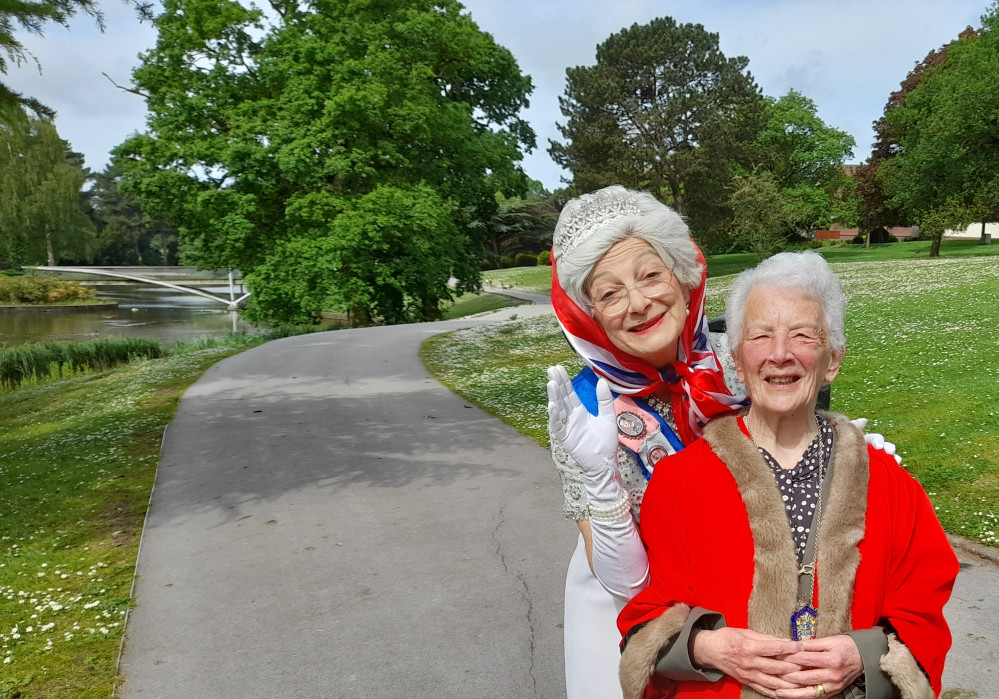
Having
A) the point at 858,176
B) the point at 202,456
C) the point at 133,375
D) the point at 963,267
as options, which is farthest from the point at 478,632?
the point at 858,176

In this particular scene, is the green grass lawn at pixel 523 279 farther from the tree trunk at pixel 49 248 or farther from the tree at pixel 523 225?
the tree trunk at pixel 49 248

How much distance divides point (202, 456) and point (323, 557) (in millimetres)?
3941

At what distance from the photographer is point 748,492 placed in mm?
2059

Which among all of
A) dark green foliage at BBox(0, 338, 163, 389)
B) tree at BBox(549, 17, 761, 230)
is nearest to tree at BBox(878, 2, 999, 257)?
tree at BBox(549, 17, 761, 230)

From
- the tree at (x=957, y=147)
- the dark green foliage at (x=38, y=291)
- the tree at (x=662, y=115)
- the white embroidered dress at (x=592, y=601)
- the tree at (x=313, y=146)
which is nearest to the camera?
the white embroidered dress at (x=592, y=601)

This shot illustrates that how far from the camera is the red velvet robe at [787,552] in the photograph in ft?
6.59

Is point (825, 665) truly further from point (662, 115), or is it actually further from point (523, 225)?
point (523, 225)

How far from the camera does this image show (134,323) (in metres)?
48.8

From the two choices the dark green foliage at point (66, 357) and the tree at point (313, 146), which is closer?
the dark green foliage at point (66, 357)

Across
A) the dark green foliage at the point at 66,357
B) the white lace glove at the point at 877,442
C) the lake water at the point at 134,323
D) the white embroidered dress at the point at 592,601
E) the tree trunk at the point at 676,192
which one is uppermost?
the tree trunk at the point at 676,192

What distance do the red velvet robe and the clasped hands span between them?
1.5 inches

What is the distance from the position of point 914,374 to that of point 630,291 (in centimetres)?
957

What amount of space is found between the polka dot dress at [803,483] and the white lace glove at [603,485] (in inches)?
15.7

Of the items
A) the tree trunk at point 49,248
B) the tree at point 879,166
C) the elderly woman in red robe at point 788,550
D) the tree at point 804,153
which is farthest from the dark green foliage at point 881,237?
the tree trunk at point 49,248
